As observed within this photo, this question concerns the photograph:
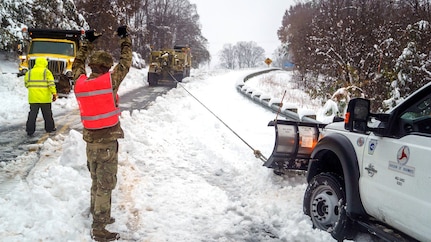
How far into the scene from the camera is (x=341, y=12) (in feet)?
46.7

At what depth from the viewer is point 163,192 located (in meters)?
5.21

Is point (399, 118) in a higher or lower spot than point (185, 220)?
higher

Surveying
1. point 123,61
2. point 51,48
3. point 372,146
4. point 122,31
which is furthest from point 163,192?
point 51,48

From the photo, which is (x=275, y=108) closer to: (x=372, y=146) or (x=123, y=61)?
(x=123, y=61)

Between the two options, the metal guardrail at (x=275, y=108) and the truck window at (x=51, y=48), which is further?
the truck window at (x=51, y=48)

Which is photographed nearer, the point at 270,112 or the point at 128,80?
the point at 270,112

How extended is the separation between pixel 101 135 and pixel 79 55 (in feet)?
3.67

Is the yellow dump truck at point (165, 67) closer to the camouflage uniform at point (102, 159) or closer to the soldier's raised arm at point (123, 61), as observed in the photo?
the soldier's raised arm at point (123, 61)

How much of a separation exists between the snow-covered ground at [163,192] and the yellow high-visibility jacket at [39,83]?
97 cm

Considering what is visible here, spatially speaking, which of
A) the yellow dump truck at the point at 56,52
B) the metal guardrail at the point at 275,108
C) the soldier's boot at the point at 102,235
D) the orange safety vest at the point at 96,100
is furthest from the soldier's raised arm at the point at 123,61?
the yellow dump truck at the point at 56,52

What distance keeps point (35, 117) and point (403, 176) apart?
7.73m

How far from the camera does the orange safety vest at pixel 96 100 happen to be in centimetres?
368

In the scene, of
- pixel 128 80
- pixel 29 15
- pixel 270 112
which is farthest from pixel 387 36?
pixel 29 15

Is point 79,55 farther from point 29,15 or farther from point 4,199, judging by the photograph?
point 29,15
